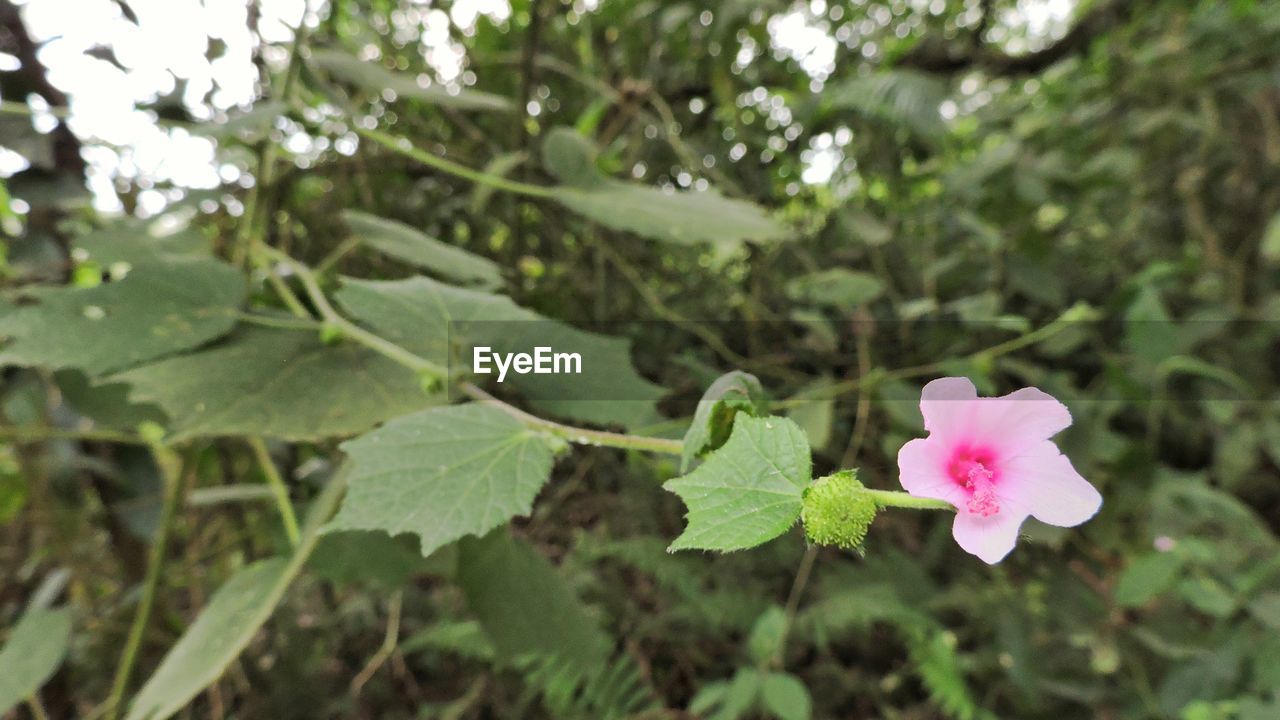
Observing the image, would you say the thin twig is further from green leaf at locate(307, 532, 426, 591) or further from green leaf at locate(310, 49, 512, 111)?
green leaf at locate(310, 49, 512, 111)

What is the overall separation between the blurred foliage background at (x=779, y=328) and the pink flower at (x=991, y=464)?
411mm

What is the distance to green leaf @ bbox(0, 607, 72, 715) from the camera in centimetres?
66

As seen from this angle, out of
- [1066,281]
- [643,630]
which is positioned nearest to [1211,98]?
[1066,281]

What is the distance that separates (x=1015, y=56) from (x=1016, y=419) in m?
1.24

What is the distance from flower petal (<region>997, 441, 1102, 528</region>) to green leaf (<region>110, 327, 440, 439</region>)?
32 centimetres

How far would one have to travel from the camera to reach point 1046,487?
0.20 m

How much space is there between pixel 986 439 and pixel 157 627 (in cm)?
103

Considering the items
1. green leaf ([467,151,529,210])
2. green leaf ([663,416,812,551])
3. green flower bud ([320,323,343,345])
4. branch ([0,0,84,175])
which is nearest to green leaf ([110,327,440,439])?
green flower bud ([320,323,343,345])

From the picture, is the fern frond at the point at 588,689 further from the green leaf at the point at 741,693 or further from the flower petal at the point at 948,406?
the flower petal at the point at 948,406

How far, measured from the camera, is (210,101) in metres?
0.85

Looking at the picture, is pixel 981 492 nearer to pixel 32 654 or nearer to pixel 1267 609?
pixel 1267 609

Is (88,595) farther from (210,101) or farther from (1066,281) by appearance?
(1066,281)

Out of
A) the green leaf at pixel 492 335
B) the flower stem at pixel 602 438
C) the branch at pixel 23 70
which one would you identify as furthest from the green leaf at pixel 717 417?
the branch at pixel 23 70

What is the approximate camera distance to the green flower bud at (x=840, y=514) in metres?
0.20
